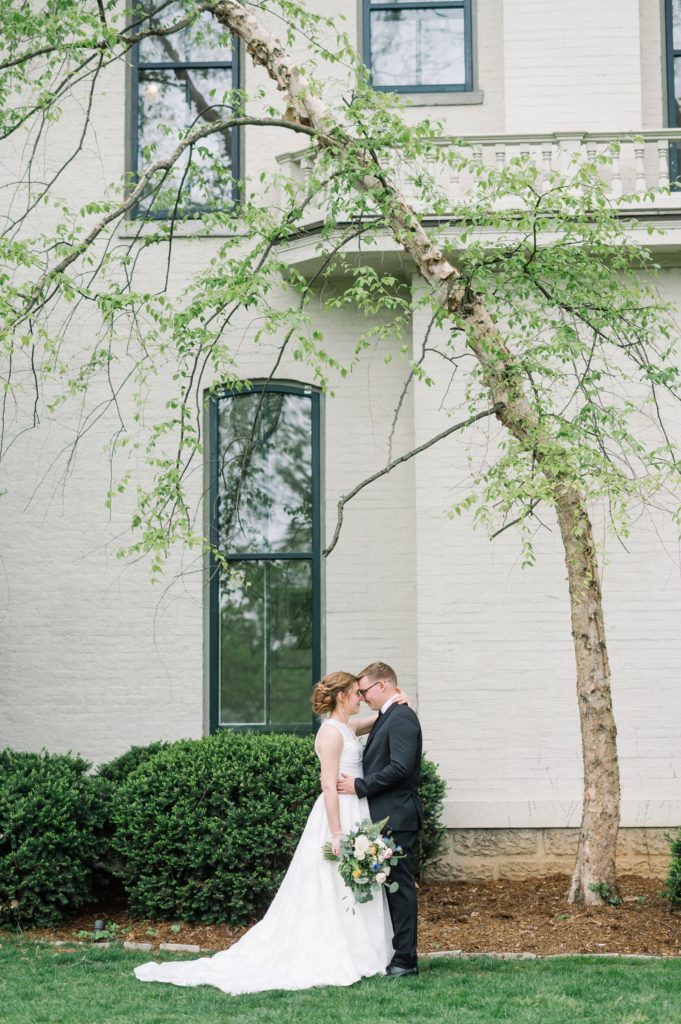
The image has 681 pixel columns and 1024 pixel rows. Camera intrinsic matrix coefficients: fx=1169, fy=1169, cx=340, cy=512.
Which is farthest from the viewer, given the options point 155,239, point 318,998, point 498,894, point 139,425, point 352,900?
point 139,425

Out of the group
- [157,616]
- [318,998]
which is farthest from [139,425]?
[318,998]

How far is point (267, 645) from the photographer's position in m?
11.5

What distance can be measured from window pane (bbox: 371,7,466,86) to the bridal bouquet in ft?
26.7

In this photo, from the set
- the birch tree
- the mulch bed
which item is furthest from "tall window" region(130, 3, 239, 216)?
the mulch bed

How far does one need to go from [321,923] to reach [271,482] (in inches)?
216

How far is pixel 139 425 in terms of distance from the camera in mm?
11484

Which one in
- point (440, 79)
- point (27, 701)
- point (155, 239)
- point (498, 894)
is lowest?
point (498, 894)

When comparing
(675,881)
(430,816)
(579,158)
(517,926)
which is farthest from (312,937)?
(579,158)

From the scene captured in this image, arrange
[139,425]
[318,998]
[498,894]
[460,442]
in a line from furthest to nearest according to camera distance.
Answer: [139,425], [460,442], [498,894], [318,998]

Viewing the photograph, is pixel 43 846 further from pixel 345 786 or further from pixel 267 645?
pixel 267 645

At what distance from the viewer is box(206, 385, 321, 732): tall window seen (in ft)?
37.4

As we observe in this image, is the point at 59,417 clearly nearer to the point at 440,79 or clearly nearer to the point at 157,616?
the point at 157,616

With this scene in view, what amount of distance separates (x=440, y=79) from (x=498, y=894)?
801cm

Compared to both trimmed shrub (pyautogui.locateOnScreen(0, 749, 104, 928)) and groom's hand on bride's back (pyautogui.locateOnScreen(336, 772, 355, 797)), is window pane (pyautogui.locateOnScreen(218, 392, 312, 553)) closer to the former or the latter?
trimmed shrub (pyautogui.locateOnScreen(0, 749, 104, 928))
